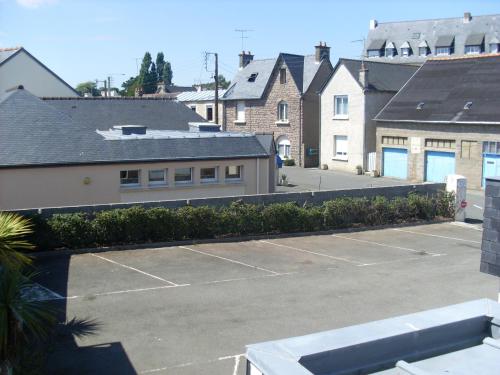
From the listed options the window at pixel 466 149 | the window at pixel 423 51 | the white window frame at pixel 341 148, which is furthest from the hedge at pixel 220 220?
the window at pixel 423 51

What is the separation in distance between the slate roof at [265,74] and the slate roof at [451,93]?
329 inches

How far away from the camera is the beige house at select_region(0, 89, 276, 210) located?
21.4m

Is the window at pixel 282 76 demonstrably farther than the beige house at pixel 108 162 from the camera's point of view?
Yes

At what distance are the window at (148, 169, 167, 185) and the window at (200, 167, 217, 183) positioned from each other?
160 cm

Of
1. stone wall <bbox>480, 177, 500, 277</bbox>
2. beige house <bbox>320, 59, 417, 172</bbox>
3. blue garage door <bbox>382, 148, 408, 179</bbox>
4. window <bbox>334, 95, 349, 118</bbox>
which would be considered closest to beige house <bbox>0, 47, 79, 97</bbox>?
beige house <bbox>320, 59, 417, 172</bbox>

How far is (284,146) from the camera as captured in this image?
48844 millimetres

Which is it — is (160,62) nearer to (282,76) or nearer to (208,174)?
(282,76)

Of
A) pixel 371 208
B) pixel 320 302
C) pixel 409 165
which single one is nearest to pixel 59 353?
pixel 320 302

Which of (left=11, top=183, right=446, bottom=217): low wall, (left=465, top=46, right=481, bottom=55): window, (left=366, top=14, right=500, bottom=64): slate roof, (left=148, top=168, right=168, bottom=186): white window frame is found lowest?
(left=11, top=183, right=446, bottom=217): low wall

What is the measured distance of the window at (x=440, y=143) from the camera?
3603 cm

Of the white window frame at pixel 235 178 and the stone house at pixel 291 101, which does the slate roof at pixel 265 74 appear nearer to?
the stone house at pixel 291 101

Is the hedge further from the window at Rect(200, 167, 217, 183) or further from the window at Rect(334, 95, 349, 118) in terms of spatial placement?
the window at Rect(334, 95, 349, 118)

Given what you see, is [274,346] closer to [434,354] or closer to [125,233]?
[434,354]

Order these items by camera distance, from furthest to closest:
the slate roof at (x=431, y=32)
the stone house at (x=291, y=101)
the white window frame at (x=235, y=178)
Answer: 1. the slate roof at (x=431, y=32)
2. the stone house at (x=291, y=101)
3. the white window frame at (x=235, y=178)
